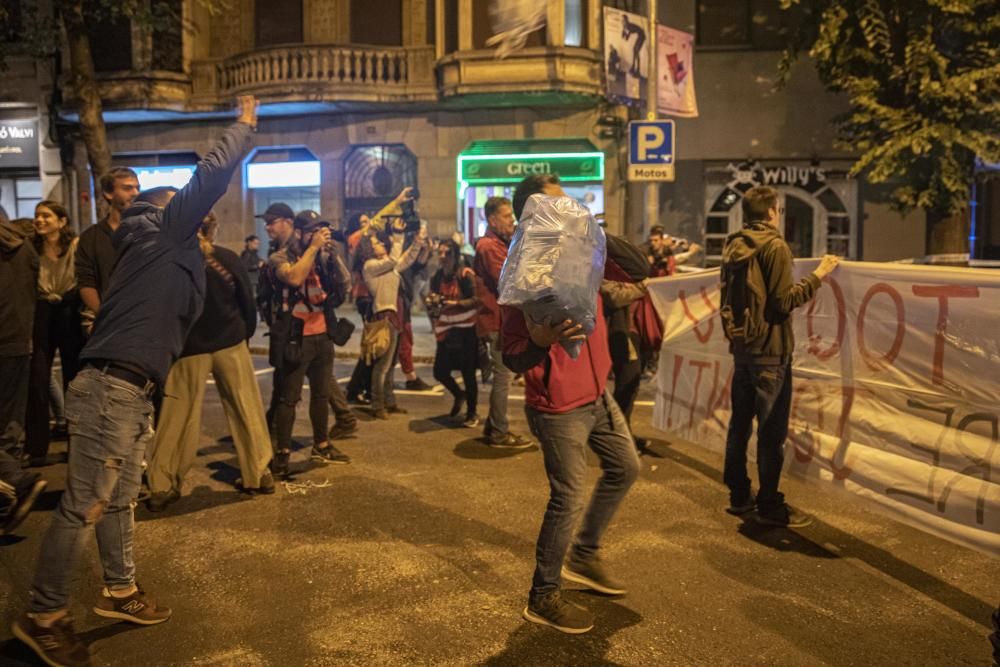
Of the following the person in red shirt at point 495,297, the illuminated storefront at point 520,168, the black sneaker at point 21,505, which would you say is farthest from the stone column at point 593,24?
the black sneaker at point 21,505

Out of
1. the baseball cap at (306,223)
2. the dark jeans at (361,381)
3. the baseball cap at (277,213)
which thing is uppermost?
the baseball cap at (277,213)

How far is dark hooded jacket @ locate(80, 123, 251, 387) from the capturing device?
354cm

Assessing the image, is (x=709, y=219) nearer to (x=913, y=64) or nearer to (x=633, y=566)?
(x=913, y=64)

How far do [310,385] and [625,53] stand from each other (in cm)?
947

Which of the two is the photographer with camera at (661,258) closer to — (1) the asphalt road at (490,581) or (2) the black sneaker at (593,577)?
(1) the asphalt road at (490,581)

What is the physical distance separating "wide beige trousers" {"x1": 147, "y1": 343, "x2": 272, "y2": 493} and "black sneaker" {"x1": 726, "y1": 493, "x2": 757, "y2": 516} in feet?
9.75

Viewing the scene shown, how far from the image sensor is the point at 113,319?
11.7 ft

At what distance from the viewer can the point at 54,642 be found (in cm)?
339

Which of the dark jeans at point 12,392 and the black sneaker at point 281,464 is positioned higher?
the dark jeans at point 12,392

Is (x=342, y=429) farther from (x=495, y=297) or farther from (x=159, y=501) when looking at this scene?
(x=159, y=501)

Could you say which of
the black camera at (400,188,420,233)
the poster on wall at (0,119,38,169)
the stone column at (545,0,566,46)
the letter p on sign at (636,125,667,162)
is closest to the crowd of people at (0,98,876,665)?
the black camera at (400,188,420,233)

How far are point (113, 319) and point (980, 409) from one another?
157 inches

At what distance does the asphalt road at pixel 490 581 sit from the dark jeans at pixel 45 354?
1.74ft

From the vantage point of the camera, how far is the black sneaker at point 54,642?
337 cm
